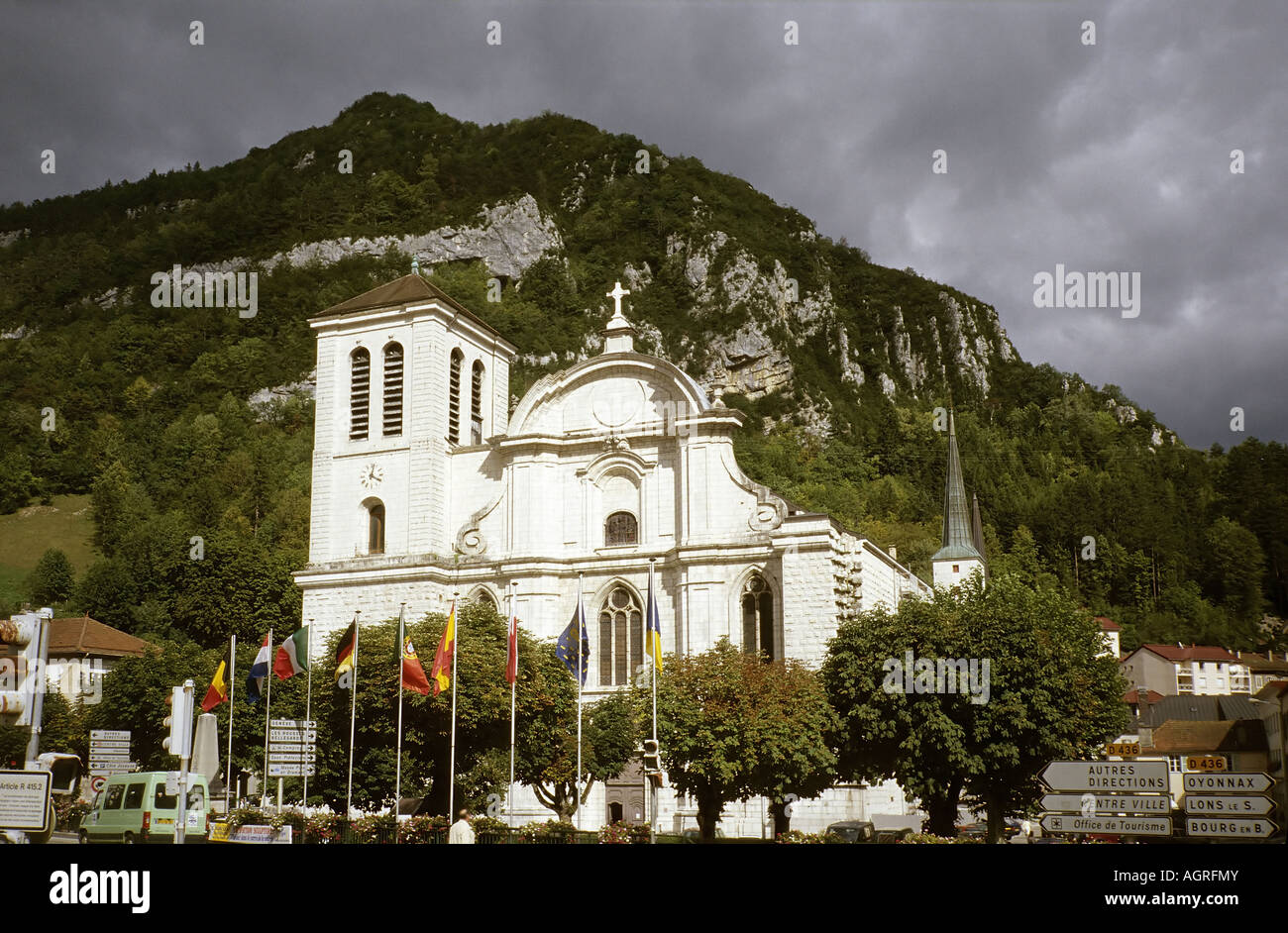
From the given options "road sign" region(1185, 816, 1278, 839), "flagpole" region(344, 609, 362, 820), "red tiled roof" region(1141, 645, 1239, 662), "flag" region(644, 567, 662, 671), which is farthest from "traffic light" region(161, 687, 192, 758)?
"red tiled roof" region(1141, 645, 1239, 662)

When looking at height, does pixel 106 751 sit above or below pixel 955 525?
below

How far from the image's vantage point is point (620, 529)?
1801 inches

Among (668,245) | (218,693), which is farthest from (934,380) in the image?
(218,693)

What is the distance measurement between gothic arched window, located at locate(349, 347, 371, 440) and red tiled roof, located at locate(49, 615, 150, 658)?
2541cm

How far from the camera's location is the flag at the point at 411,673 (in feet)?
110

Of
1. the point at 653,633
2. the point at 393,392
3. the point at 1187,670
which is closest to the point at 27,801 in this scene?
the point at 653,633

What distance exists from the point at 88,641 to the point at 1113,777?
6623 centimetres

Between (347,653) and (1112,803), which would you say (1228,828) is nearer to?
(1112,803)

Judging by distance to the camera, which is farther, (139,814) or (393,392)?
(393,392)

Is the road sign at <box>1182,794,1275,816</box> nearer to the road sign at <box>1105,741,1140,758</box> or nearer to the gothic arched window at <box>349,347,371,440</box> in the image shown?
the gothic arched window at <box>349,347,371,440</box>

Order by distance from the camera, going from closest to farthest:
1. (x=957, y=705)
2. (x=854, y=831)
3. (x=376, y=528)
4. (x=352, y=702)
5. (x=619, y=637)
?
Result: (x=957, y=705) < (x=352, y=702) < (x=854, y=831) < (x=619, y=637) < (x=376, y=528)

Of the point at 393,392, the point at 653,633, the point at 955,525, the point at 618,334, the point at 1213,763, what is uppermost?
the point at 618,334

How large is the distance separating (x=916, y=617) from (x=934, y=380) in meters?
133
